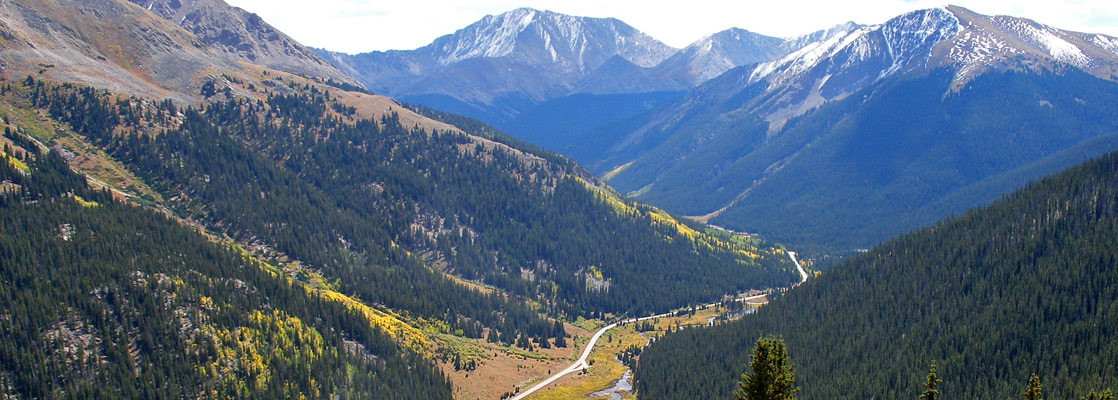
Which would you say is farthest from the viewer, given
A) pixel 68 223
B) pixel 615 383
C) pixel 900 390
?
pixel 615 383

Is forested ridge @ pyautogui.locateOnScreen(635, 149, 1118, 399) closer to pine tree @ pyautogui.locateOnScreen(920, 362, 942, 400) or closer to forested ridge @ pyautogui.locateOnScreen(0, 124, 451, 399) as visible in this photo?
forested ridge @ pyautogui.locateOnScreen(0, 124, 451, 399)

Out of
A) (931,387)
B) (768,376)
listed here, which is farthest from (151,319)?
(931,387)

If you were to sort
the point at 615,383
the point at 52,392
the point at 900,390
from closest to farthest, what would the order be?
the point at 52,392, the point at 900,390, the point at 615,383

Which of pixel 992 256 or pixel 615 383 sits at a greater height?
pixel 992 256

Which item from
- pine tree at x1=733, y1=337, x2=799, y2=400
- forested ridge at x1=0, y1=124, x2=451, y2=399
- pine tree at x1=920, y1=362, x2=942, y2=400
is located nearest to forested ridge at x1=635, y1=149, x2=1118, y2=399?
forested ridge at x1=0, y1=124, x2=451, y2=399

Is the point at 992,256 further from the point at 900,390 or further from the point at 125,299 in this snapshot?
the point at 125,299

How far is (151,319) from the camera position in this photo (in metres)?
150

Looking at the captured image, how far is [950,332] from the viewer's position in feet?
517

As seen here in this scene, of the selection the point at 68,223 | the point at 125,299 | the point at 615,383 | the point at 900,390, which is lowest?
the point at 615,383

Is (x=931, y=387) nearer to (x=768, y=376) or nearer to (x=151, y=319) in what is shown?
(x=768, y=376)

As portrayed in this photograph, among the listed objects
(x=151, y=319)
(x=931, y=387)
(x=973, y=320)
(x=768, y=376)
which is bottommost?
(x=973, y=320)

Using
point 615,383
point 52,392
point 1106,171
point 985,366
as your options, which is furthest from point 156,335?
point 1106,171

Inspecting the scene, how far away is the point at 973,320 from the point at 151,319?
14519cm

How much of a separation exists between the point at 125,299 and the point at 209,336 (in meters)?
15.7
